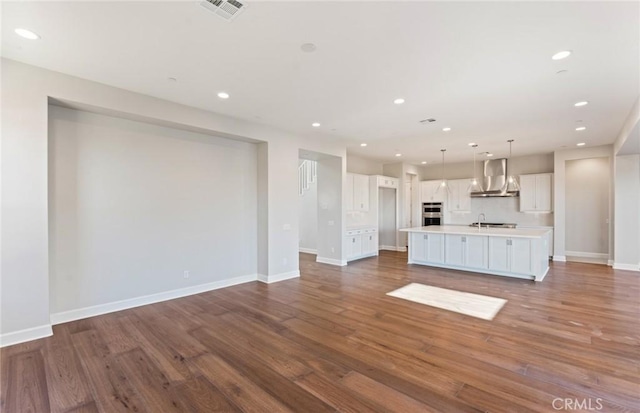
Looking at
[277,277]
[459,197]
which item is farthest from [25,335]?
[459,197]

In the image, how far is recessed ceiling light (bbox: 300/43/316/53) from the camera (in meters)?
2.82

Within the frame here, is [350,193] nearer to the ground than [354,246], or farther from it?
farther from it

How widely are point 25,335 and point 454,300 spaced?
5.62 metres

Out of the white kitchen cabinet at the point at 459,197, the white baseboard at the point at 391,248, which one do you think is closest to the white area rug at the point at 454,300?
the white baseboard at the point at 391,248

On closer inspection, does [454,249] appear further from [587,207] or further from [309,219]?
[587,207]

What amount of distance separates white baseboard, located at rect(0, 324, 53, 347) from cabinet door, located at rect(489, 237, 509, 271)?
24.7ft

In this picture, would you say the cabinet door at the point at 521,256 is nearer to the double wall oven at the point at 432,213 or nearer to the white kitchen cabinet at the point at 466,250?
the white kitchen cabinet at the point at 466,250

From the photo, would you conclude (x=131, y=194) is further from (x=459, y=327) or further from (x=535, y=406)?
(x=535, y=406)

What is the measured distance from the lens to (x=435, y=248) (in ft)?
23.4

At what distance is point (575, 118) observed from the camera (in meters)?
5.11

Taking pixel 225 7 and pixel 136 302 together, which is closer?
pixel 225 7

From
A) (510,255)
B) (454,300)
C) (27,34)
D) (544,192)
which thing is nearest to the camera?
(27,34)

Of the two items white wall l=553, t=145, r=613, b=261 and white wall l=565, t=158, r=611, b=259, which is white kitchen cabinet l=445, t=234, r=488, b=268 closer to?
white wall l=553, t=145, r=613, b=261

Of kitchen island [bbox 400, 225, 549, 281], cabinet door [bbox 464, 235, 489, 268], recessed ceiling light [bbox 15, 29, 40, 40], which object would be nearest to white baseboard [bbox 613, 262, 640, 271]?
kitchen island [bbox 400, 225, 549, 281]
